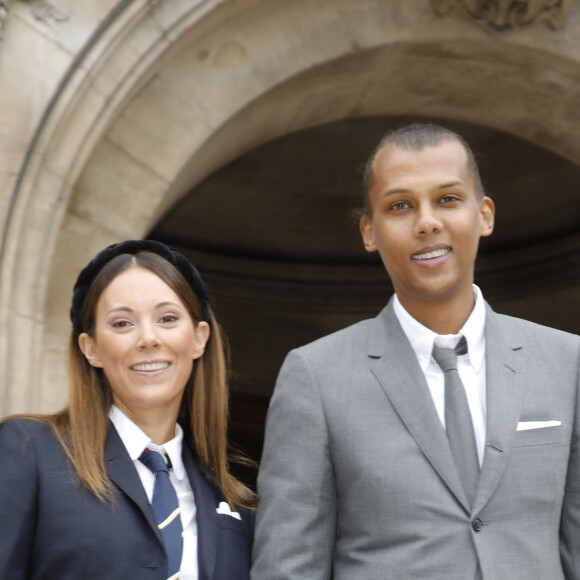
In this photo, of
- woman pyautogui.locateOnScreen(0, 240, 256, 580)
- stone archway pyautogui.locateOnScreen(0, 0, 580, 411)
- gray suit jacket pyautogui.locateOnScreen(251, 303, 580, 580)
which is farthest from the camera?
stone archway pyautogui.locateOnScreen(0, 0, 580, 411)

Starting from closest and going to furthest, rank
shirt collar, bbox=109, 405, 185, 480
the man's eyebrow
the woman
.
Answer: the woman → the man's eyebrow → shirt collar, bbox=109, 405, 185, 480

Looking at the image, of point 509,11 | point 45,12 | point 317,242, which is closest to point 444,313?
point 45,12

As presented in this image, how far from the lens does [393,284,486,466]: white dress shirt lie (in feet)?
8.71

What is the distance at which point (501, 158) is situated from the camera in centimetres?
947

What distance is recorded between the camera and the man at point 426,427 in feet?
8.18

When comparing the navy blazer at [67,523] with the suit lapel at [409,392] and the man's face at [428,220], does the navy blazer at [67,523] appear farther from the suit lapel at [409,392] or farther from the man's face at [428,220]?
the man's face at [428,220]

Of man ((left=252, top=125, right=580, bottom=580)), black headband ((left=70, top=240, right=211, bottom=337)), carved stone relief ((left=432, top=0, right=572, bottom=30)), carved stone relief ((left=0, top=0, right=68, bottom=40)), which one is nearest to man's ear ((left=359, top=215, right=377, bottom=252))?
man ((left=252, top=125, right=580, bottom=580))

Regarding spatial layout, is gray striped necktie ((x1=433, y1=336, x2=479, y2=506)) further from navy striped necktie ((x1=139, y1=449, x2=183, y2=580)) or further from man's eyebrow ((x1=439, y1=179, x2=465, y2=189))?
navy striped necktie ((x1=139, y1=449, x2=183, y2=580))

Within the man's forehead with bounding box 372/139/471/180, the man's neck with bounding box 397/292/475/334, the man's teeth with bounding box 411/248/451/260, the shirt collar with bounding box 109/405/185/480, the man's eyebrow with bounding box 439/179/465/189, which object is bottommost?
the shirt collar with bounding box 109/405/185/480

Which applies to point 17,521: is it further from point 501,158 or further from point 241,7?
point 501,158

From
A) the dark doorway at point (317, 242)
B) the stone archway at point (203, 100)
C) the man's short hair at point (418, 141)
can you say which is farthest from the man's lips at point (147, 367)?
the dark doorway at point (317, 242)

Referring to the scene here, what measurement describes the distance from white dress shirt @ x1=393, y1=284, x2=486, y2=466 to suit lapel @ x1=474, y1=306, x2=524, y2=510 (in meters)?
0.03

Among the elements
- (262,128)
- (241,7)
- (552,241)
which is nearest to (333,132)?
(552,241)

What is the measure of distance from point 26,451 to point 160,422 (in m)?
0.38
